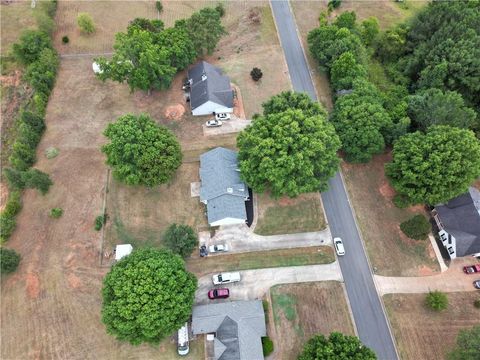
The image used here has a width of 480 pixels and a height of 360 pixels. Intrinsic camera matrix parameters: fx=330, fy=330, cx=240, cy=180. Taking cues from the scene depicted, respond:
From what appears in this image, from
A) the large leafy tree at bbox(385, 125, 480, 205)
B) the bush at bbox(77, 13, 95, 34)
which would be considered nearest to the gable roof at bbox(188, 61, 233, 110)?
the bush at bbox(77, 13, 95, 34)

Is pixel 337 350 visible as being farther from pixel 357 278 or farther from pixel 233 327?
pixel 357 278

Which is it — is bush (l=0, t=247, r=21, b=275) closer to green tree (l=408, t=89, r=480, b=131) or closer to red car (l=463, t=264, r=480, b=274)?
red car (l=463, t=264, r=480, b=274)

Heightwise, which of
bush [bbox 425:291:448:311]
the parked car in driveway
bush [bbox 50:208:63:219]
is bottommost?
bush [bbox 425:291:448:311]

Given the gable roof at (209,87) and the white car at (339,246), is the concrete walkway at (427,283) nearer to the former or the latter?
the white car at (339,246)

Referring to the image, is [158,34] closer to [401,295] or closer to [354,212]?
[354,212]

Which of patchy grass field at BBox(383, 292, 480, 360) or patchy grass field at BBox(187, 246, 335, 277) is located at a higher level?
patchy grass field at BBox(187, 246, 335, 277)

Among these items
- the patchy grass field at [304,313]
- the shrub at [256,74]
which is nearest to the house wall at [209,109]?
the shrub at [256,74]
